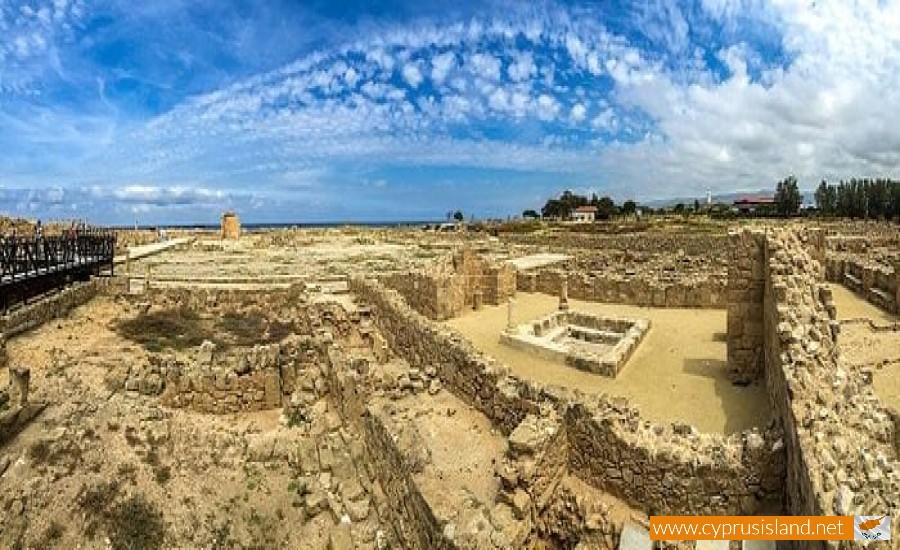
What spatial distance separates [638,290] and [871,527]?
1561cm

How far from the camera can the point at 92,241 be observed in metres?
27.0

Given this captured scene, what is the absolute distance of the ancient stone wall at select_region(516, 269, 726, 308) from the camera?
59.6 feet

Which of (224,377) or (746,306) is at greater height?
(746,306)

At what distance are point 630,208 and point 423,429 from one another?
95.1 metres

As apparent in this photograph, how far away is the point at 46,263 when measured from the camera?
20.8m

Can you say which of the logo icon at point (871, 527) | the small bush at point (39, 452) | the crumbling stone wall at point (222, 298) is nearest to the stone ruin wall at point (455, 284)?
the crumbling stone wall at point (222, 298)

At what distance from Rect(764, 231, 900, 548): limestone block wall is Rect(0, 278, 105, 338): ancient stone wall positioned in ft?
54.4

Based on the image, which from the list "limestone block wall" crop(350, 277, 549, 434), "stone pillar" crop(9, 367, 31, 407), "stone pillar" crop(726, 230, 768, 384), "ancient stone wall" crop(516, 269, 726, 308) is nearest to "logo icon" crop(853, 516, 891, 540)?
"limestone block wall" crop(350, 277, 549, 434)

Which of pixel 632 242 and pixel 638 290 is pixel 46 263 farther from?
pixel 632 242

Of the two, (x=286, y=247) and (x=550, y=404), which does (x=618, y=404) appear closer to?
(x=550, y=404)

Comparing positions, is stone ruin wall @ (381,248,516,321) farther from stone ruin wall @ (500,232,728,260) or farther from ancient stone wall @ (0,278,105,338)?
stone ruin wall @ (500,232,728,260)

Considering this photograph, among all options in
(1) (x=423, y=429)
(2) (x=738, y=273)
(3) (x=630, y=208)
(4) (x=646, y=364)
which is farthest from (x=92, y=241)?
(3) (x=630, y=208)

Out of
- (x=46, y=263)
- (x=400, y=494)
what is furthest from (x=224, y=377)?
(x=46, y=263)

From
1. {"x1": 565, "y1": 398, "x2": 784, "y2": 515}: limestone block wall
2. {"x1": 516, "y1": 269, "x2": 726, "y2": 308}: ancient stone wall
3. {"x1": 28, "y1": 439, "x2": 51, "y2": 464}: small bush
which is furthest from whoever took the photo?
{"x1": 516, "y1": 269, "x2": 726, "y2": 308}: ancient stone wall
